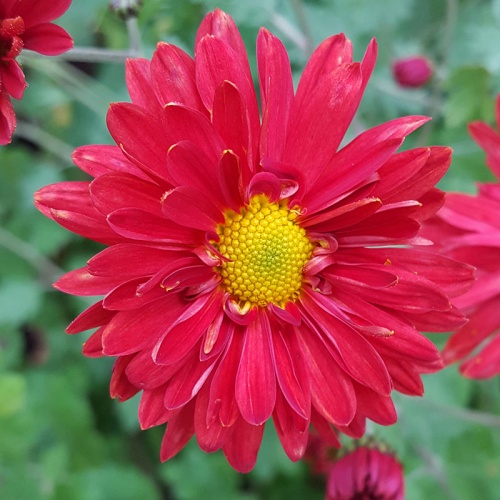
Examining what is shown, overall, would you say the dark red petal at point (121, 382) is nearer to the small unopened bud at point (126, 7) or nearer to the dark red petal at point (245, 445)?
the dark red petal at point (245, 445)

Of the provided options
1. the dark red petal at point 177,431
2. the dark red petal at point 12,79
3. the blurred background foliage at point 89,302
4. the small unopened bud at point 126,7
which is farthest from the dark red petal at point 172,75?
the blurred background foliage at point 89,302

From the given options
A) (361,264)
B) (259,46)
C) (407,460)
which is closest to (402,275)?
(361,264)

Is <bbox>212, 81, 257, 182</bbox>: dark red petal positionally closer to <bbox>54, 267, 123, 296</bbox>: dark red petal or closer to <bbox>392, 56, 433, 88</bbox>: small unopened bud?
<bbox>54, 267, 123, 296</bbox>: dark red petal

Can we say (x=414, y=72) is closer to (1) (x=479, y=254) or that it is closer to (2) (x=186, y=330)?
(1) (x=479, y=254)

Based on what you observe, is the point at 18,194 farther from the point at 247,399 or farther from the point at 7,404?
the point at 247,399

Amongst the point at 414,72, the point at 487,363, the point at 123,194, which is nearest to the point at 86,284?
the point at 123,194
